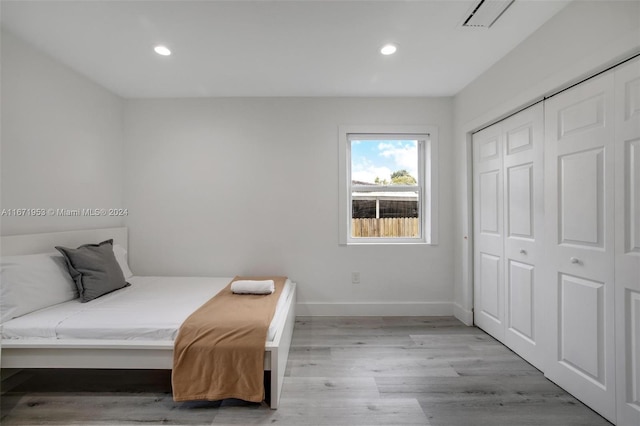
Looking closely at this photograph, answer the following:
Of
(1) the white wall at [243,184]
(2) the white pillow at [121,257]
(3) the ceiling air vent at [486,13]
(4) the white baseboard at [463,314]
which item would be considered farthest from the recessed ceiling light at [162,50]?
(4) the white baseboard at [463,314]

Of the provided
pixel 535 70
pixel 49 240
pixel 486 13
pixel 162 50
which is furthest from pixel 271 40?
pixel 49 240

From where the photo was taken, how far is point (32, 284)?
201 centimetres

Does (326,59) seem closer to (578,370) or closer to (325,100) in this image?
Result: (325,100)

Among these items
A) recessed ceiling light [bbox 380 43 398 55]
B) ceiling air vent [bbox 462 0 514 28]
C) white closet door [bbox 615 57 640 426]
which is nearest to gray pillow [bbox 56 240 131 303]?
recessed ceiling light [bbox 380 43 398 55]

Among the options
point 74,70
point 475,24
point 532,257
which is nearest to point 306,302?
point 532,257

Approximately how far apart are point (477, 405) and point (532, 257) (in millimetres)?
1175

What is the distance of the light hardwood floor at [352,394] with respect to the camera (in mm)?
1700

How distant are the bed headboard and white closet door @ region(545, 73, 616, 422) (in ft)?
12.8

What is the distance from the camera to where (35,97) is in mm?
2268

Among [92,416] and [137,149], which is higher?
[137,149]

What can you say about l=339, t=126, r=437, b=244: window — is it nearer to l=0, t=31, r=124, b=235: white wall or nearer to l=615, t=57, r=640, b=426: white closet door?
l=615, t=57, r=640, b=426: white closet door

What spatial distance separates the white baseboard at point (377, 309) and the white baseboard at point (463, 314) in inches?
2.5

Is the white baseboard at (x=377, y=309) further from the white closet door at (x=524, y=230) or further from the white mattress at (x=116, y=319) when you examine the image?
the white mattress at (x=116, y=319)

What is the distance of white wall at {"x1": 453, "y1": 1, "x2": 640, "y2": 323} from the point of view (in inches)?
61.1
